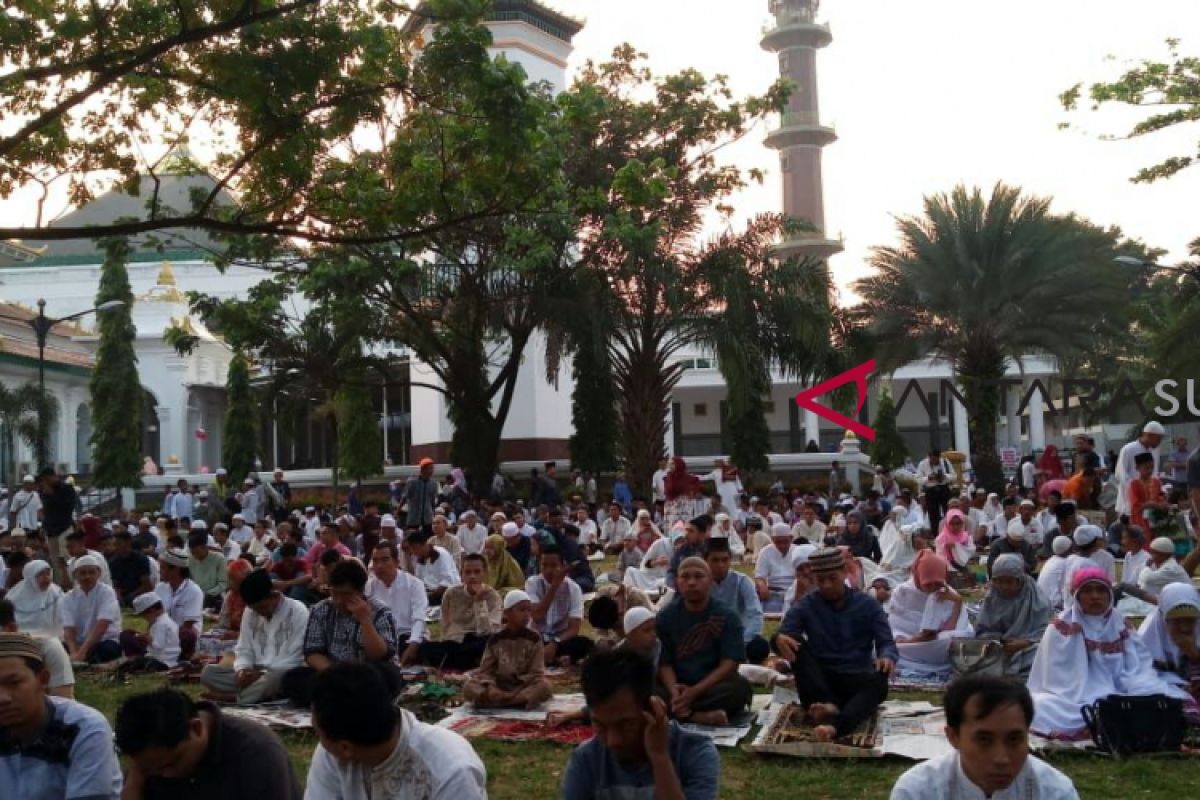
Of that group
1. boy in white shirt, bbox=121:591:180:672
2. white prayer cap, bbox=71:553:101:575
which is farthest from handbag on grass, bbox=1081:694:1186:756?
white prayer cap, bbox=71:553:101:575

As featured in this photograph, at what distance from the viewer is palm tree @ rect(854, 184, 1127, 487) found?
76.1 ft

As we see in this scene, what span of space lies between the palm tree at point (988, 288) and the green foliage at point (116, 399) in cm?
1979

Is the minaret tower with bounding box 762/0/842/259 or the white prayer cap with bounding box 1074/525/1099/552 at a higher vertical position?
the minaret tower with bounding box 762/0/842/259

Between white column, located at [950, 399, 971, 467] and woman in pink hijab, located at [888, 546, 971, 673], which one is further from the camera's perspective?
white column, located at [950, 399, 971, 467]

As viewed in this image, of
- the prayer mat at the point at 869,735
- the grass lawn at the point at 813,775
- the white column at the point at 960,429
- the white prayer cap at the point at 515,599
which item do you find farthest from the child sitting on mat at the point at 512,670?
the white column at the point at 960,429

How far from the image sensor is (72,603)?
10.4m

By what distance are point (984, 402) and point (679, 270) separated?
6396mm

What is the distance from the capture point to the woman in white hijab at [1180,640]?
7.06m

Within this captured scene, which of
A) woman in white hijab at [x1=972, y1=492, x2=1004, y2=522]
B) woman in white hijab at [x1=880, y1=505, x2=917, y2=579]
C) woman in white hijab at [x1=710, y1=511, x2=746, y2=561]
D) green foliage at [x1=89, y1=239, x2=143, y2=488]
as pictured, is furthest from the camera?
green foliage at [x1=89, y1=239, x2=143, y2=488]

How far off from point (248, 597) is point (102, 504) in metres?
27.8

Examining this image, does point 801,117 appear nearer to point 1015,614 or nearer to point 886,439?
point 886,439

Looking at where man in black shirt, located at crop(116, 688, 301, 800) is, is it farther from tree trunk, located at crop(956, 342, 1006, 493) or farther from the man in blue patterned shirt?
tree trunk, located at crop(956, 342, 1006, 493)

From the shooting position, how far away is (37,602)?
33.7 feet

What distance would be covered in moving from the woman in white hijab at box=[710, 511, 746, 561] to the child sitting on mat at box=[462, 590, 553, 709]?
6.62 metres
